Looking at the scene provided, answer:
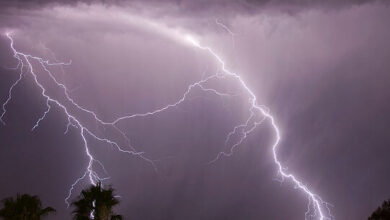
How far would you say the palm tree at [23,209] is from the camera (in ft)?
52.9

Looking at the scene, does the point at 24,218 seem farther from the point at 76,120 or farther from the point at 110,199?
the point at 76,120

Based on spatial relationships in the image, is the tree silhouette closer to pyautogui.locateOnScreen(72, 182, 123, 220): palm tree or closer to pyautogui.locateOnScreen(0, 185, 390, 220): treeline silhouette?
pyautogui.locateOnScreen(0, 185, 390, 220): treeline silhouette

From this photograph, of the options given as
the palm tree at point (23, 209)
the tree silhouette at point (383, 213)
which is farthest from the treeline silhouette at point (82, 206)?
the tree silhouette at point (383, 213)

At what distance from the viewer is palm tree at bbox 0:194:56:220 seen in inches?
634

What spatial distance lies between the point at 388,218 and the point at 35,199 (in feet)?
39.6

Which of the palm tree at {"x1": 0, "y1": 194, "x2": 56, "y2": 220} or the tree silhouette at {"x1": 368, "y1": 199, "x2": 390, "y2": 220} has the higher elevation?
the palm tree at {"x1": 0, "y1": 194, "x2": 56, "y2": 220}

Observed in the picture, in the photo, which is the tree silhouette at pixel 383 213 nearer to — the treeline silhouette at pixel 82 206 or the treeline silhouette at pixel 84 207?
the treeline silhouette at pixel 84 207

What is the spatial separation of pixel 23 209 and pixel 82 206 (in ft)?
7.08

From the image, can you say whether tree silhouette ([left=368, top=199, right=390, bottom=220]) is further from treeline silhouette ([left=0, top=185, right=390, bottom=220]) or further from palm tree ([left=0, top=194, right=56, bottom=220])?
palm tree ([left=0, top=194, right=56, bottom=220])

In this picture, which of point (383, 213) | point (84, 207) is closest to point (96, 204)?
point (84, 207)

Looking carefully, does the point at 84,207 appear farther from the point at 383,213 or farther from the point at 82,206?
the point at 383,213

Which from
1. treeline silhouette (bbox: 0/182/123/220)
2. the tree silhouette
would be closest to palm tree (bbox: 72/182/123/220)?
treeline silhouette (bbox: 0/182/123/220)

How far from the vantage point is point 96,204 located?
1577cm

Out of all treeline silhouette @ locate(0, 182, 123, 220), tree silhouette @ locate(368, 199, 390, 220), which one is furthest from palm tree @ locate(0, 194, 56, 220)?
tree silhouette @ locate(368, 199, 390, 220)
